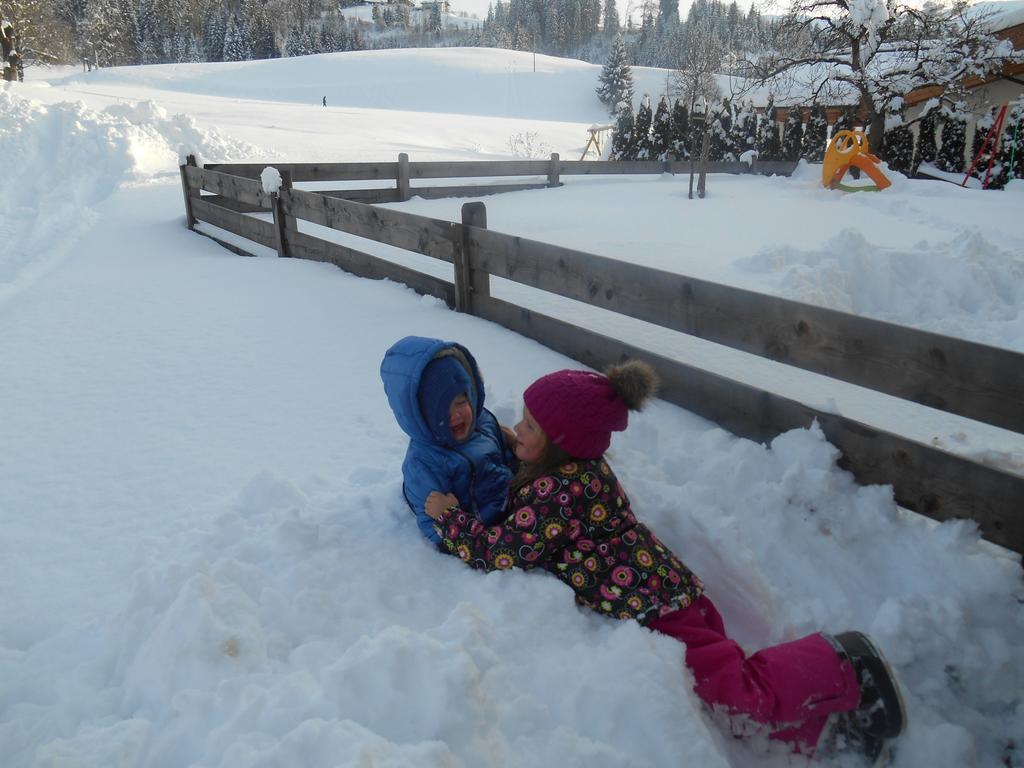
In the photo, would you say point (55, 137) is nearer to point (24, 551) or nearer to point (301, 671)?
point (24, 551)

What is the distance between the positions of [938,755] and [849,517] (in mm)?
933

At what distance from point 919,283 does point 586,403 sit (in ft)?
15.3

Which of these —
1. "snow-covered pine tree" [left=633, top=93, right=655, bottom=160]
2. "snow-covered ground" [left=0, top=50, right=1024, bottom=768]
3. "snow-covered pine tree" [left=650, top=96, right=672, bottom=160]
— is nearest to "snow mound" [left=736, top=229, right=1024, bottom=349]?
"snow-covered ground" [left=0, top=50, right=1024, bottom=768]

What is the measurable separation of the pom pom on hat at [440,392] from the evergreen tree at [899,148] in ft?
67.5

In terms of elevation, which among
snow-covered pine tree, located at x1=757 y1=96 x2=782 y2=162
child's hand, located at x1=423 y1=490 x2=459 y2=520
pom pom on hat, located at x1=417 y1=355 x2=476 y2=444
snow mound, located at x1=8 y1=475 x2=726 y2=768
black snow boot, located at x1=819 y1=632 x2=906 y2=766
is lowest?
black snow boot, located at x1=819 y1=632 x2=906 y2=766

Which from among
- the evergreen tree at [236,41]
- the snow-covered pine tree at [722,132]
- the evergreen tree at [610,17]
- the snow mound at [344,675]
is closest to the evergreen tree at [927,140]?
the snow-covered pine tree at [722,132]

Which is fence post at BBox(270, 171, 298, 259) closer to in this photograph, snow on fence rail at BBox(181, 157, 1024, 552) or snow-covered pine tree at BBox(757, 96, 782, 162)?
snow on fence rail at BBox(181, 157, 1024, 552)

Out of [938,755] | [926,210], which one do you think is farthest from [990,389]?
[926,210]

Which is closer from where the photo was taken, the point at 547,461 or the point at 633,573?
the point at 633,573

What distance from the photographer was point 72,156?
1459 centimetres

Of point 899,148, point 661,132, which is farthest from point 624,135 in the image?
point 899,148

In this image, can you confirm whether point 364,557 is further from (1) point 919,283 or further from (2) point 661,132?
(2) point 661,132

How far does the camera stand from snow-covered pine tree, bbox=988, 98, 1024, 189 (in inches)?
576

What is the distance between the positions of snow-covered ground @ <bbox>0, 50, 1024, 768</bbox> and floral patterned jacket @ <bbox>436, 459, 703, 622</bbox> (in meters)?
0.11
